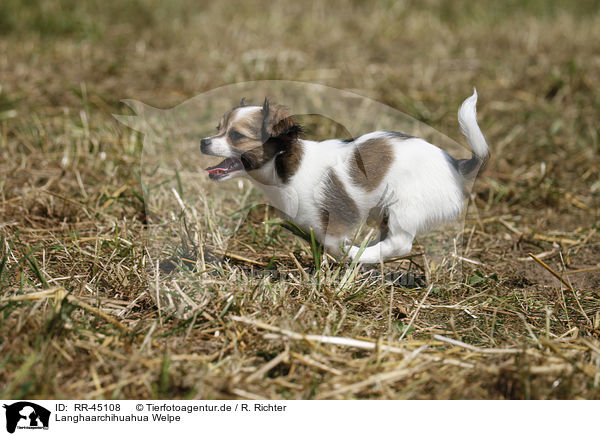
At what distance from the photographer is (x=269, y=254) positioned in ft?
10.6

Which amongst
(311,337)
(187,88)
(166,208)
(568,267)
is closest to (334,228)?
(311,337)

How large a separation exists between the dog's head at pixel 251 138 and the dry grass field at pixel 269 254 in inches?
16.4

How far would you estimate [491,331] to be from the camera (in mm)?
2584

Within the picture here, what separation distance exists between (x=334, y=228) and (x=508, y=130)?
125 inches

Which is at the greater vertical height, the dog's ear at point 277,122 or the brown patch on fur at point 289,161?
the dog's ear at point 277,122

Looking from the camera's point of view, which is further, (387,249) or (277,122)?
(387,249)

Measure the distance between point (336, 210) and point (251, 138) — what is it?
20.2 inches

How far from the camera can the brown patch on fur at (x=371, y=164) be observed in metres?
2.55

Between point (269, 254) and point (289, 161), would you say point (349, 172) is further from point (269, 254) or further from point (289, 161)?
point (269, 254)

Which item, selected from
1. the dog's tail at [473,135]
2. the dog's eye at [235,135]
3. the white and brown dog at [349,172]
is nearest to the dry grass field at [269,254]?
the white and brown dog at [349,172]
